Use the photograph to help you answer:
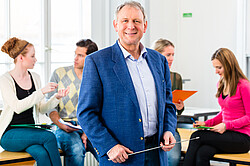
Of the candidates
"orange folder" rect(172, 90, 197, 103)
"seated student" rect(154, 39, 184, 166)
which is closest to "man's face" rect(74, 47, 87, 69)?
"seated student" rect(154, 39, 184, 166)

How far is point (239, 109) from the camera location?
296 cm

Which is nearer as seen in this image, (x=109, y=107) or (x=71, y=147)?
(x=109, y=107)

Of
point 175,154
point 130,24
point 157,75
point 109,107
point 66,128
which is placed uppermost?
point 130,24

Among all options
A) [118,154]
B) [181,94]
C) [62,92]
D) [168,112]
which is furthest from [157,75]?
[62,92]

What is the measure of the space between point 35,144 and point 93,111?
4.32 ft

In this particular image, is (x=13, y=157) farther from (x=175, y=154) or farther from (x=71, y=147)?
(x=175, y=154)

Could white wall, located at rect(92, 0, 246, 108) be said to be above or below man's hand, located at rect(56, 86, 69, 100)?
Result: above

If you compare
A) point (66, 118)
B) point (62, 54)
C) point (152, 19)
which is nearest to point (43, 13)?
point (62, 54)

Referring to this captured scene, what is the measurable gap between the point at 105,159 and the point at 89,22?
9.44 feet

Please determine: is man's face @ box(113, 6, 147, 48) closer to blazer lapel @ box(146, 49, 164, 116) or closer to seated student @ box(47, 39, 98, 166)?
blazer lapel @ box(146, 49, 164, 116)

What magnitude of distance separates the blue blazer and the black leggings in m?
1.28

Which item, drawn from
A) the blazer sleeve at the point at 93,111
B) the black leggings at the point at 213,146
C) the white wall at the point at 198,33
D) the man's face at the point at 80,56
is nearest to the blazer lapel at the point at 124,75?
the blazer sleeve at the point at 93,111

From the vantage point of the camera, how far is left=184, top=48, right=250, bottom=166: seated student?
114 inches

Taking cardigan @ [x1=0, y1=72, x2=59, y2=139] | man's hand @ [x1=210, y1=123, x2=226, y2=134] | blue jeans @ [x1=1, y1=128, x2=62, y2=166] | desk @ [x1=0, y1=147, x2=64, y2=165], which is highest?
cardigan @ [x1=0, y1=72, x2=59, y2=139]
